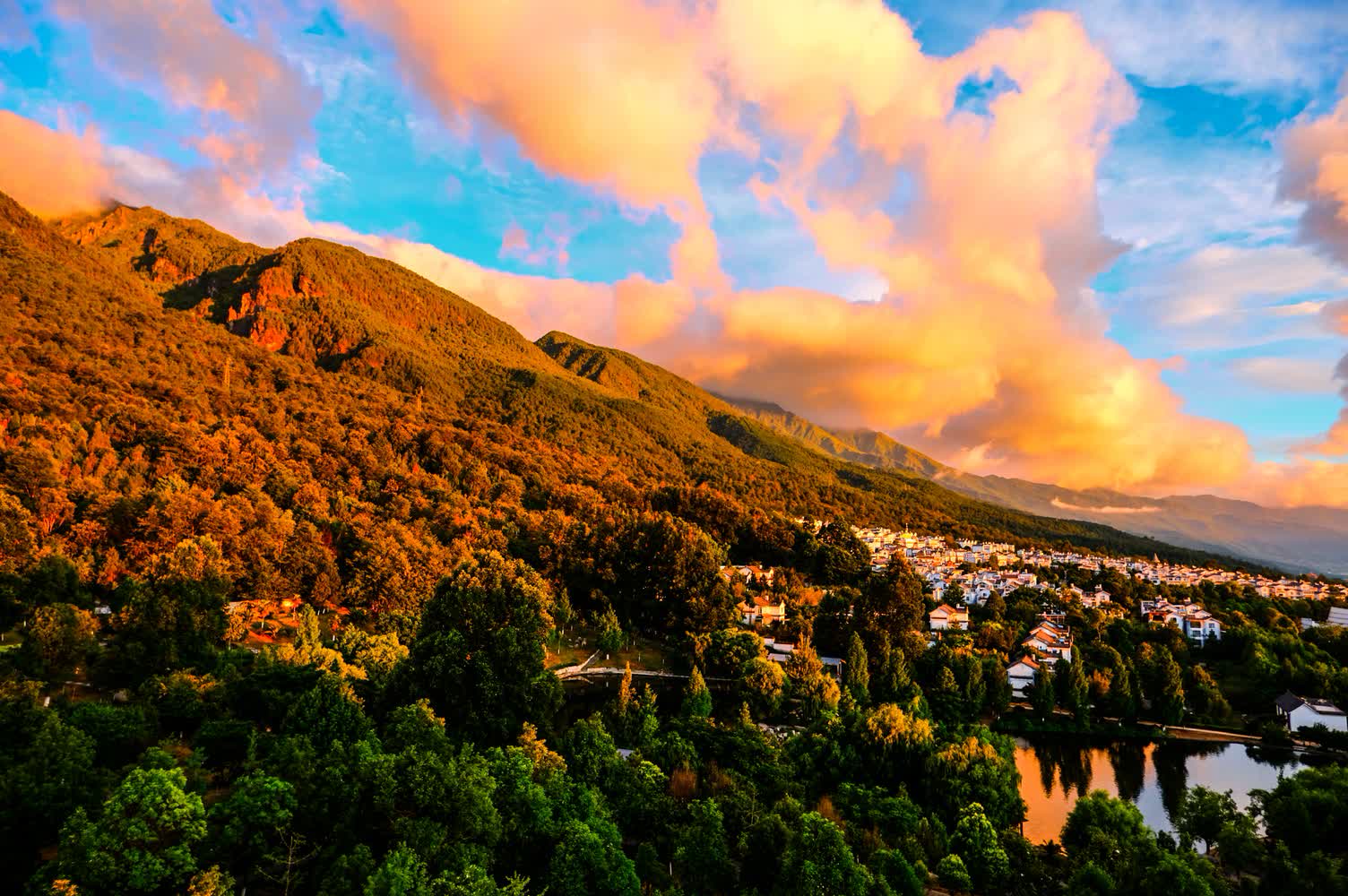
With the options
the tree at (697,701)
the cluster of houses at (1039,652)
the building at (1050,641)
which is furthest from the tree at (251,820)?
the building at (1050,641)

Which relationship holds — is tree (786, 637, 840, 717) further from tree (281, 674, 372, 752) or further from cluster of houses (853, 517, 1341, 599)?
cluster of houses (853, 517, 1341, 599)

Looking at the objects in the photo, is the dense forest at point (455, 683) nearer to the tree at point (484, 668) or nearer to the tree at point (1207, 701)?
the tree at point (484, 668)

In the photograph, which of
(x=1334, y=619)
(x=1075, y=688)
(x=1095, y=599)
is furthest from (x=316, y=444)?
(x=1334, y=619)

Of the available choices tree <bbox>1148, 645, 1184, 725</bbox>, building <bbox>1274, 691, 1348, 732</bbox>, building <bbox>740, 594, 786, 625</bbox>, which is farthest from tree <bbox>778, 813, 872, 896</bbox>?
building <bbox>1274, 691, 1348, 732</bbox>

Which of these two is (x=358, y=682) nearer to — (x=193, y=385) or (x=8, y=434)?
(x=8, y=434)

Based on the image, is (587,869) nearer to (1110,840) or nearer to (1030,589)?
(1110,840)
